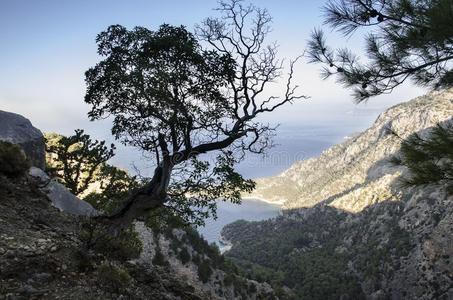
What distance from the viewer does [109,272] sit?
8.37m

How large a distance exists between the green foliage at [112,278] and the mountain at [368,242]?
58.6 metres

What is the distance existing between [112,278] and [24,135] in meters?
11.3

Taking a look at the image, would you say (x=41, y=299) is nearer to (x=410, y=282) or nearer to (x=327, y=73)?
(x=327, y=73)

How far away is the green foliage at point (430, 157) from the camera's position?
9.67 metres

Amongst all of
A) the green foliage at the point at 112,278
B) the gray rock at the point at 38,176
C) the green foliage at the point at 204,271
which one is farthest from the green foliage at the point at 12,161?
the green foliage at the point at 204,271

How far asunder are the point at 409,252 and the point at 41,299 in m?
111

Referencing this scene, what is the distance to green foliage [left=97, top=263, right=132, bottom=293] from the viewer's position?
8.26 m

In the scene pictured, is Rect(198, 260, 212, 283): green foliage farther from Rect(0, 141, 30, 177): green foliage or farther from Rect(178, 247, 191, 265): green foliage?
Rect(0, 141, 30, 177): green foliage

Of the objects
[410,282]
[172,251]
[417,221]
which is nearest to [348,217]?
[417,221]

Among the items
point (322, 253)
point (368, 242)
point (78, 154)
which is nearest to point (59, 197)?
point (78, 154)

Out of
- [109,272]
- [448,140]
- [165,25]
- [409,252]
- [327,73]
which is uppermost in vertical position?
[409,252]

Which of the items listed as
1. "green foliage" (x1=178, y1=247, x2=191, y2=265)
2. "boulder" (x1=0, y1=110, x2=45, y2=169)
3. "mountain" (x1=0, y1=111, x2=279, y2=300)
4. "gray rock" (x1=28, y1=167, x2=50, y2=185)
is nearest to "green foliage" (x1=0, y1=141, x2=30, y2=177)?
"mountain" (x1=0, y1=111, x2=279, y2=300)

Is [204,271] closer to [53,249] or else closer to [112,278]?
[53,249]

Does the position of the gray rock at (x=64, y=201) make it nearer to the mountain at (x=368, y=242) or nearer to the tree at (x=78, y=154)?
the tree at (x=78, y=154)
